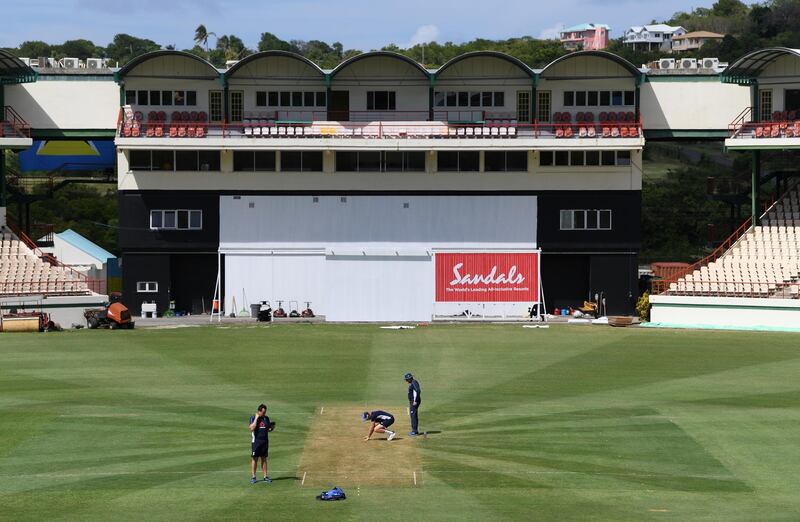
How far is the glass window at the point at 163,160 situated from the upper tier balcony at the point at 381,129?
125 cm

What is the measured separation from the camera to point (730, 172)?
13962 cm

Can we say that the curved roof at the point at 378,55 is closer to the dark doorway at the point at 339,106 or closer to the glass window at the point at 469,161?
the dark doorway at the point at 339,106

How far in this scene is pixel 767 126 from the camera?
3049 inches

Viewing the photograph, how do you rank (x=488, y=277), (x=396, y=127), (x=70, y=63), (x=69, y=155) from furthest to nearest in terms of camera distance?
Answer: (x=69, y=155) < (x=70, y=63) < (x=396, y=127) < (x=488, y=277)

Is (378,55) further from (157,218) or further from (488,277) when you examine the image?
(157,218)

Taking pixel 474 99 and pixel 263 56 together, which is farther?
pixel 474 99

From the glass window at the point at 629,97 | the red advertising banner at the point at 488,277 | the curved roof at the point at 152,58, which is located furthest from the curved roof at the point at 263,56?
the glass window at the point at 629,97

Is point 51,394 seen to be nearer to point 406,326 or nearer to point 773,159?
point 406,326

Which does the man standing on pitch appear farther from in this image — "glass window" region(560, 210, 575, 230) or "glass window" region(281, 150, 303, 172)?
"glass window" region(560, 210, 575, 230)

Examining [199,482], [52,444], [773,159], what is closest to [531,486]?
[199,482]

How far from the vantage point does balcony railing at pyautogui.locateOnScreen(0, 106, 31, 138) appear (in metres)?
77.6

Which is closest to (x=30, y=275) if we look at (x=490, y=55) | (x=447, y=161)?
(x=447, y=161)

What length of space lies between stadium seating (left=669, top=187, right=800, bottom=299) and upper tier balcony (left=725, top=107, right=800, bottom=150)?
4476 millimetres

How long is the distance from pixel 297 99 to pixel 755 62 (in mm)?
26569
